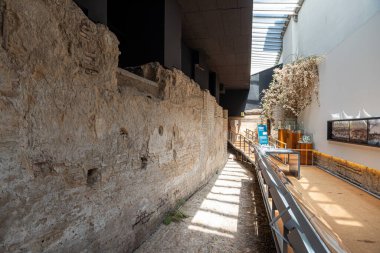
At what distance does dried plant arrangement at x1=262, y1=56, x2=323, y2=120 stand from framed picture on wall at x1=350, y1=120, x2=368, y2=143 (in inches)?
131

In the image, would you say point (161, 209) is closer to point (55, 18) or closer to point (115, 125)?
point (115, 125)

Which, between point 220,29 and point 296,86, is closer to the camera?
point 220,29

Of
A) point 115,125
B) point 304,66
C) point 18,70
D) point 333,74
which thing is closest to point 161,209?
point 115,125

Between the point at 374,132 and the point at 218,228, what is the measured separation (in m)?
4.31

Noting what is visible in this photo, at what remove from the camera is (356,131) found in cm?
638

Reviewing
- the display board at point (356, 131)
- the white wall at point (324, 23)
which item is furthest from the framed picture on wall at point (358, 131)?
the white wall at point (324, 23)

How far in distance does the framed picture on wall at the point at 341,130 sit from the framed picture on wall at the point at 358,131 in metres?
0.21

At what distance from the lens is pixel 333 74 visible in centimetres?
799

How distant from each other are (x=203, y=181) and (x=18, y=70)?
4.98 meters

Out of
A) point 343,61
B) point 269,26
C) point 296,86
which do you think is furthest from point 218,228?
point 269,26

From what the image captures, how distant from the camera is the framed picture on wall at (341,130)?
6.88 meters

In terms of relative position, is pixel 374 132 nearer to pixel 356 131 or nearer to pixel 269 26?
pixel 356 131

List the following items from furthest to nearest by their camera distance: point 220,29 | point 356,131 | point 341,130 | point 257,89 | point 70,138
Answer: point 257,89 < point 341,130 < point 356,131 < point 220,29 < point 70,138

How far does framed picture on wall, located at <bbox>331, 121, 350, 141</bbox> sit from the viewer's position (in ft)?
22.6
